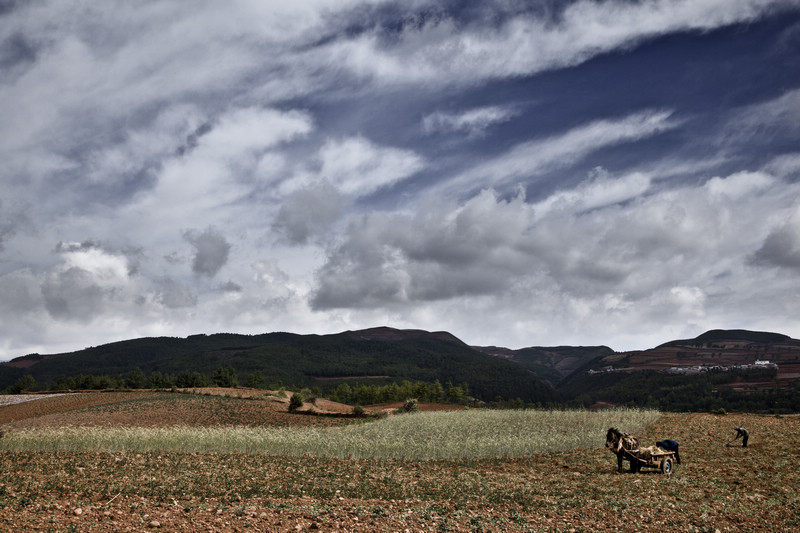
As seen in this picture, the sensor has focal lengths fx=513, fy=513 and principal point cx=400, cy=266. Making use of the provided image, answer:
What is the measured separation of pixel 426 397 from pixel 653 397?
7160 cm

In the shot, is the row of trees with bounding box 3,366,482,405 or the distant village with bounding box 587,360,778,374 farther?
the distant village with bounding box 587,360,778,374

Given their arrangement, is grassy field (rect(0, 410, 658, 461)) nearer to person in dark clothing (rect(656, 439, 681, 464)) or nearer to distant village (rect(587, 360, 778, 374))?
person in dark clothing (rect(656, 439, 681, 464))

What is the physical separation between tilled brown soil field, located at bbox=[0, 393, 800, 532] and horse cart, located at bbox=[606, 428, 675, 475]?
0.41 m

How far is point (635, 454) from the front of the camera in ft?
60.1

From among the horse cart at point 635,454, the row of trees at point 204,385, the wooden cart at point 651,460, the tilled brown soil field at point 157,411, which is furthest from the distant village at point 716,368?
the horse cart at point 635,454

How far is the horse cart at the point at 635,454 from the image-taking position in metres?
18.3

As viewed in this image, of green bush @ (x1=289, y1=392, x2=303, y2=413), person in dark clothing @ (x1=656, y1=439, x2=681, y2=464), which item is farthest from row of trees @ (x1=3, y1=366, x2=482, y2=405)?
person in dark clothing @ (x1=656, y1=439, x2=681, y2=464)

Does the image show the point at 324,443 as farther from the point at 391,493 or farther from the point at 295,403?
the point at 295,403

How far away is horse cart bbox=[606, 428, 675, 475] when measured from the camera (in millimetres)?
18266

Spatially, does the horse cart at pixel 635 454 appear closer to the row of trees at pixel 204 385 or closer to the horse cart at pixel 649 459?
the horse cart at pixel 649 459

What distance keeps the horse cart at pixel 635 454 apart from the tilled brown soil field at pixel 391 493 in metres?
0.41

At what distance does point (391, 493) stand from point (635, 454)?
30.6 feet

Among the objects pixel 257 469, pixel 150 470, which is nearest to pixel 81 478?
pixel 150 470

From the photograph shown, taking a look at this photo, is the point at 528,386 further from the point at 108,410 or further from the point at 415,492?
the point at 415,492
